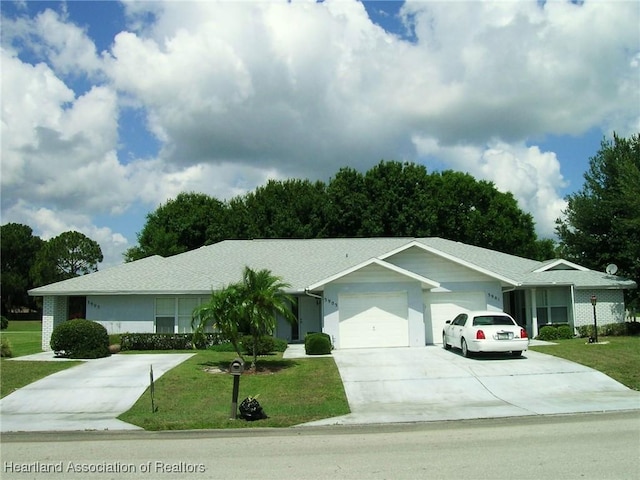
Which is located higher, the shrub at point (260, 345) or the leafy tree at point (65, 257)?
the leafy tree at point (65, 257)

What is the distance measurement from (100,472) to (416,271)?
20.7 meters

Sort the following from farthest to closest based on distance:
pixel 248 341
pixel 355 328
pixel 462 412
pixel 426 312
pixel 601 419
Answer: pixel 426 312
pixel 355 328
pixel 248 341
pixel 462 412
pixel 601 419

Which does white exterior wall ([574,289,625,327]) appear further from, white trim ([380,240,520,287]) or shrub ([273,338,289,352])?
shrub ([273,338,289,352])

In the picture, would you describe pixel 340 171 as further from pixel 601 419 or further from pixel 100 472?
pixel 100 472

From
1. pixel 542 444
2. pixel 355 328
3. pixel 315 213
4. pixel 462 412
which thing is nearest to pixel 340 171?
pixel 315 213

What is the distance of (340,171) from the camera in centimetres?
4934

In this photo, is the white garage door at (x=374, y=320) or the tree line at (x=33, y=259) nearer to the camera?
the white garage door at (x=374, y=320)

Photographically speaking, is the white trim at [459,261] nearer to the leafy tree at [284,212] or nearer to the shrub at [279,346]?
the shrub at [279,346]

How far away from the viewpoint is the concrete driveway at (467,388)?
545 inches

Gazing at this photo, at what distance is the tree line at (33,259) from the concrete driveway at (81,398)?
64.3 metres

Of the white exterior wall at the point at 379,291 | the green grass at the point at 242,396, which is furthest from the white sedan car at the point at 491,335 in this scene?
the green grass at the point at 242,396

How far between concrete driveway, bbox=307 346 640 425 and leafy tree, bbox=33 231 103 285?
6757 cm

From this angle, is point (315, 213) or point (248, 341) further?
point (315, 213)

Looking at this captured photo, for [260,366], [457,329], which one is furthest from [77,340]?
[457,329]
